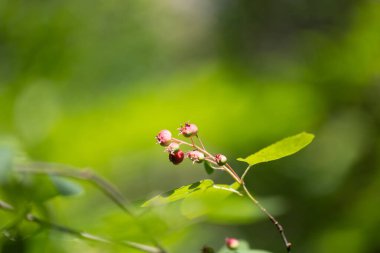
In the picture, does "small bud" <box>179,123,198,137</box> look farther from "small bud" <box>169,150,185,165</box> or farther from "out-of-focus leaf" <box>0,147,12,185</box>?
"out-of-focus leaf" <box>0,147,12,185</box>

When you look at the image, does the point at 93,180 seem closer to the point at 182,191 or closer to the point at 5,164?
the point at 5,164

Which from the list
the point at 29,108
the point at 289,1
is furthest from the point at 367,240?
the point at 289,1

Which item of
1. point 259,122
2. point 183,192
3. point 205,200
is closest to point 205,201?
point 205,200

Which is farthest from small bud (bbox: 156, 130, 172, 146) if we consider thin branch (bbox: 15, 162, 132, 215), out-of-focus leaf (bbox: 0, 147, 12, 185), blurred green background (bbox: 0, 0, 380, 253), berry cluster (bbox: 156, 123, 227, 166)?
blurred green background (bbox: 0, 0, 380, 253)

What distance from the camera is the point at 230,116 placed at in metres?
1.80

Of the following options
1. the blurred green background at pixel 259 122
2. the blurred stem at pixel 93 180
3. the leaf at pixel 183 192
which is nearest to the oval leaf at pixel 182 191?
the leaf at pixel 183 192

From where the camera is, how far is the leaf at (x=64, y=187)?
32.2 inches

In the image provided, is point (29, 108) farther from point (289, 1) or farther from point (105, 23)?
point (289, 1)

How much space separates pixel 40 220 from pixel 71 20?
222 cm

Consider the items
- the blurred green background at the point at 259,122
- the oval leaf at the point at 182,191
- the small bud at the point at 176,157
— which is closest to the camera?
the oval leaf at the point at 182,191

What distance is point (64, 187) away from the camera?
0.83 metres

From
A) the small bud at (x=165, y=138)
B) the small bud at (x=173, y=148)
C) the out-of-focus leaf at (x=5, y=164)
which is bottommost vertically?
the small bud at (x=173, y=148)

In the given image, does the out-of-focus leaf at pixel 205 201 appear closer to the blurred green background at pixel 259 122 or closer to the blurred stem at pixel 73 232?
the blurred stem at pixel 73 232

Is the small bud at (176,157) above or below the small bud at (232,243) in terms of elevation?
above
